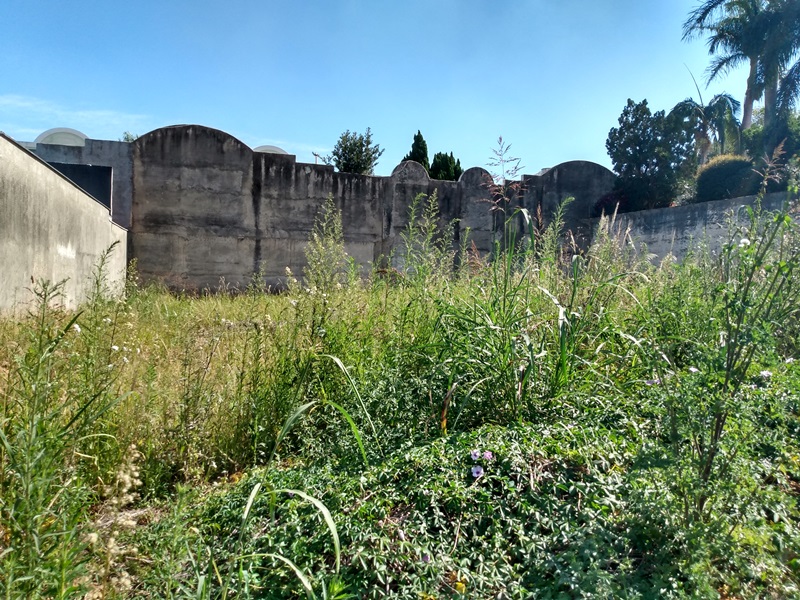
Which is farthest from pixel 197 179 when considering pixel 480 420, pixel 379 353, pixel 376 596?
pixel 376 596

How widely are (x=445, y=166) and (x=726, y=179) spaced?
9759 millimetres

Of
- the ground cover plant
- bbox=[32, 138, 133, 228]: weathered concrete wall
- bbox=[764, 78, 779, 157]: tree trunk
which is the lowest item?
the ground cover plant

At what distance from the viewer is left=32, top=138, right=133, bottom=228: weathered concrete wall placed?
10.9m

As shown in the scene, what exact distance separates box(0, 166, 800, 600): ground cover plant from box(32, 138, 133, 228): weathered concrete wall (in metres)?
9.14

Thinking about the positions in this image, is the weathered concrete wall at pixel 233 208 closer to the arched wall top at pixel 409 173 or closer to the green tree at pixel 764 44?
the arched wall top at pixel 409 173

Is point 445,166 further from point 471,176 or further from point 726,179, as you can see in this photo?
point 726,179

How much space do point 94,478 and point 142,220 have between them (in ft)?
32.8

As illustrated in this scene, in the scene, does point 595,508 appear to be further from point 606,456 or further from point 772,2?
point 772,2

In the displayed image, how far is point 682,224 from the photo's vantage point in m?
11.4

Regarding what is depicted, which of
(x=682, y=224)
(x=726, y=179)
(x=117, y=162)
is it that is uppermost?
(x=726, y=179)

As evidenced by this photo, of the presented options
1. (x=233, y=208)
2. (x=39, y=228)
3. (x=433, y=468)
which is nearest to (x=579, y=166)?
(x=233, y=208)

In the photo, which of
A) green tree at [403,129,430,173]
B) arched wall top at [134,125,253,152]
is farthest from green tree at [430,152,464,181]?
arched wall top at [134,125,253,152]

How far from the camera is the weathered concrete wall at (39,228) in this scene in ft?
16.3

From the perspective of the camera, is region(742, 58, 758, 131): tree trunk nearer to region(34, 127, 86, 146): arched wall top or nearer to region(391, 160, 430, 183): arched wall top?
region(391, 160, 430, 183): arched wall top
